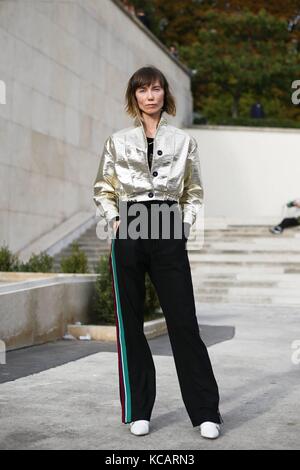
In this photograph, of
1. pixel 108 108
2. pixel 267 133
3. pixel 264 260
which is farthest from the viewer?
pixel 267 133

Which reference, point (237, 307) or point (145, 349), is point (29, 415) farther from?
point (237, 307)

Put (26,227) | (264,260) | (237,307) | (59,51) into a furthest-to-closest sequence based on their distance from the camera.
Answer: (59,51), (26,227), (264,260), (237,307)

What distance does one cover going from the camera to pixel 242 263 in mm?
15734

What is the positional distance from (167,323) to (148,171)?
2.77 feet

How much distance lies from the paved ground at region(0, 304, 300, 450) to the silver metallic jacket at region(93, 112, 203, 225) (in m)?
1.18

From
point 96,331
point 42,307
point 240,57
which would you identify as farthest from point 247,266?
point 240,57

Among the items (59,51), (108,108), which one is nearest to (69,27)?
(59,51)

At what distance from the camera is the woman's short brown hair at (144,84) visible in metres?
4.13

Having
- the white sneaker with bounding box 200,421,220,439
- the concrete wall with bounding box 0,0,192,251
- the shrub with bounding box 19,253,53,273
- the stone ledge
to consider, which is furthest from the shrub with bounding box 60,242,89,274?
the white sneaker with bounding box 200,421,220,439

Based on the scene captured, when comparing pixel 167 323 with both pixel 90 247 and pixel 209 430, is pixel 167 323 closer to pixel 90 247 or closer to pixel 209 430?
pixel 209 430

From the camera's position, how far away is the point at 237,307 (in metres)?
12.7

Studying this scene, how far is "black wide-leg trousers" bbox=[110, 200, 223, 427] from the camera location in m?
3.98

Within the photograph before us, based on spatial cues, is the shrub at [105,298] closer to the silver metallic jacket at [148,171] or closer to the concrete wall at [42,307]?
the concrete wall at [42,307]

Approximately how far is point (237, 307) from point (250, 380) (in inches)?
274
